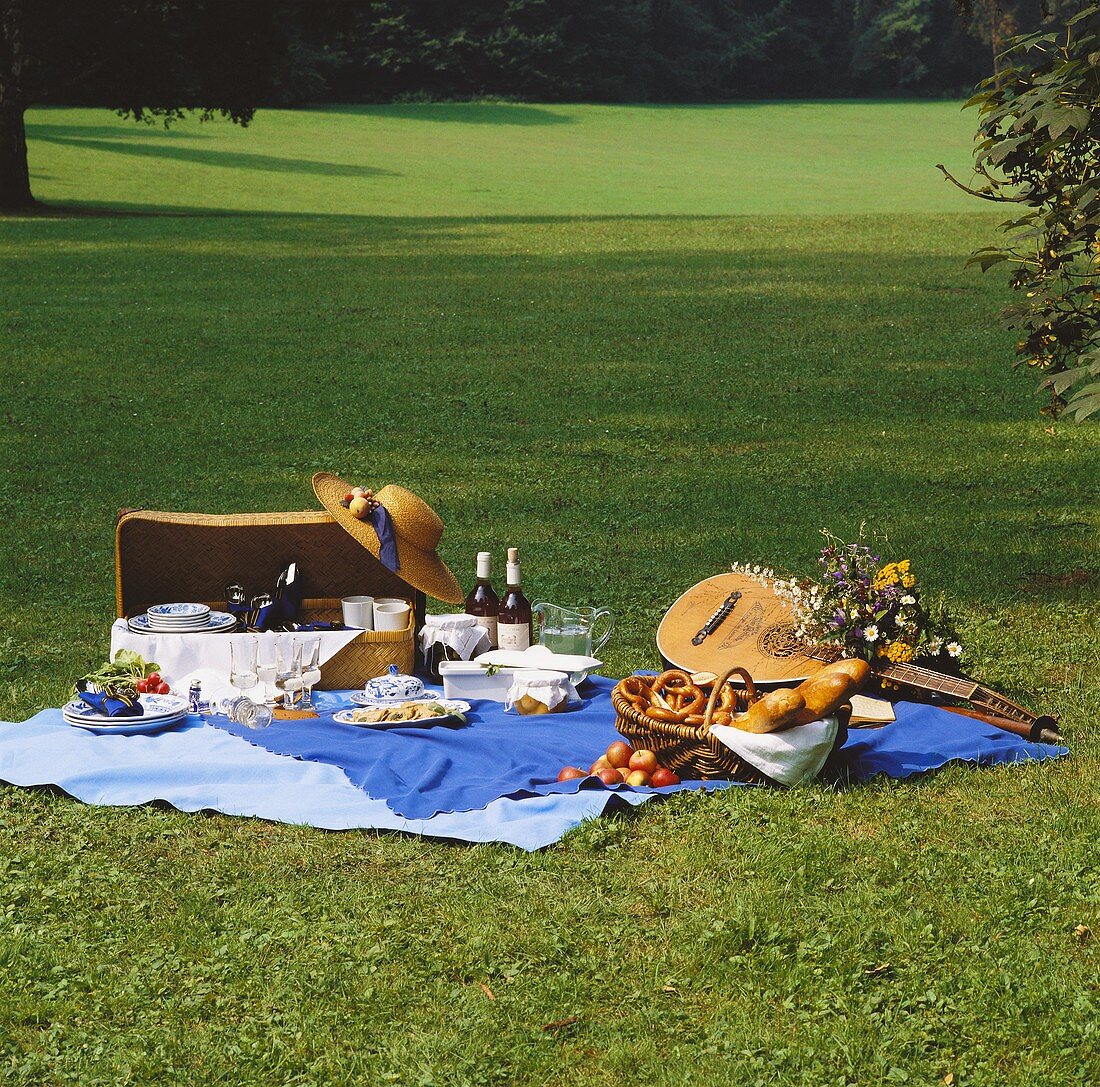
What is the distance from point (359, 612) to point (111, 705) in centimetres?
123

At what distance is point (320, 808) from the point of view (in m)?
5.39

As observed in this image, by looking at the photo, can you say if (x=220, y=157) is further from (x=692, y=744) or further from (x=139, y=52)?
(x=692, y=744)

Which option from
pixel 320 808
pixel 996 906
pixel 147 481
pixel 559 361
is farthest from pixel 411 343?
pixel 996 906

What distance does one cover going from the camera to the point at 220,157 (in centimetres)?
4519

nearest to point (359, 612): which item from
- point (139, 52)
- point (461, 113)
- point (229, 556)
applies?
point (229, 556)

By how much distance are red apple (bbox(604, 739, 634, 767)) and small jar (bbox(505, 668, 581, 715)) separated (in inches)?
31.8

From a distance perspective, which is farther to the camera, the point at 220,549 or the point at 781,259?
the point at 781,259

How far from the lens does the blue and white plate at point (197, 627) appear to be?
672 centimetres

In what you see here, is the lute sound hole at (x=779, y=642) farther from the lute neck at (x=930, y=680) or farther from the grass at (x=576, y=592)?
the grass at (x=576, y=592)

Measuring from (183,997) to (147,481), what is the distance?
7.71 m

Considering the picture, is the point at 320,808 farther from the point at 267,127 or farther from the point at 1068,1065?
the point at 267,127

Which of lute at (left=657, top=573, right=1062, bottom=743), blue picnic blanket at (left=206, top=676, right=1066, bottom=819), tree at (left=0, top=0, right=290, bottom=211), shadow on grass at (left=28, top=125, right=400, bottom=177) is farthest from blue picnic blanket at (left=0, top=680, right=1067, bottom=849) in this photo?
shadow on grass at (left=28, top=125, right=400, bottom=177)

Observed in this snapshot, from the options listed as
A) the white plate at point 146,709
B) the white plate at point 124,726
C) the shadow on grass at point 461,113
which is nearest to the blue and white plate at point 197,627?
the white plate at point 146,709

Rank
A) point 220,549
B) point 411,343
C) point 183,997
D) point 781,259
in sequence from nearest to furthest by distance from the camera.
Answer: point 183,997 → point 220,549 → point 411,343 → point 781,259
